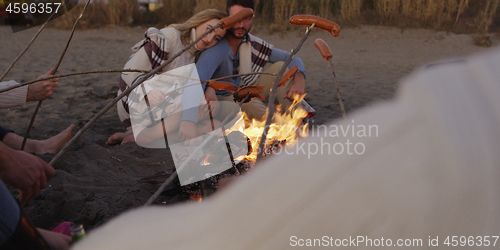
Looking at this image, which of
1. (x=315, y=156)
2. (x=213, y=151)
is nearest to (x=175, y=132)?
(x=213, y=151)

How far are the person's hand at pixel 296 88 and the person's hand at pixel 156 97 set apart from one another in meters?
0.92

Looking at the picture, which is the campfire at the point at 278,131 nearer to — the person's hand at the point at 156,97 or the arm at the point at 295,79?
the arm at the point at 295,79

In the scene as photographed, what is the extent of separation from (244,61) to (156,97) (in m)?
0.75

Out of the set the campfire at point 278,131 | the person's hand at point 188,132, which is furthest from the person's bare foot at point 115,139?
the campfire at point 278,131

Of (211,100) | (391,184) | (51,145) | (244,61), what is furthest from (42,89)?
(391,184)

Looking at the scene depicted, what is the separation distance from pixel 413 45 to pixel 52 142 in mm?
6354

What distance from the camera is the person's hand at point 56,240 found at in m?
0.85

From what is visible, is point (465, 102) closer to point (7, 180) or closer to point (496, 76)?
point (496, 76)

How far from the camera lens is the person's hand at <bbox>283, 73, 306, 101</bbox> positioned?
239cm

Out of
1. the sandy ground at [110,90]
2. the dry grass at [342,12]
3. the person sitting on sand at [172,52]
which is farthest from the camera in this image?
the dry grass at [342,12]

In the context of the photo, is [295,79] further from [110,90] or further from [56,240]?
[110,90]

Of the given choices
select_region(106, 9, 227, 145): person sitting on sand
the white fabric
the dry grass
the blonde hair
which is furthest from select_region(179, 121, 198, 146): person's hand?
the dry grass

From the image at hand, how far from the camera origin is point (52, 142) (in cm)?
209

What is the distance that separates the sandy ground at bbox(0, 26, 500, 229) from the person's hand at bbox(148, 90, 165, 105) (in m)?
0.34
